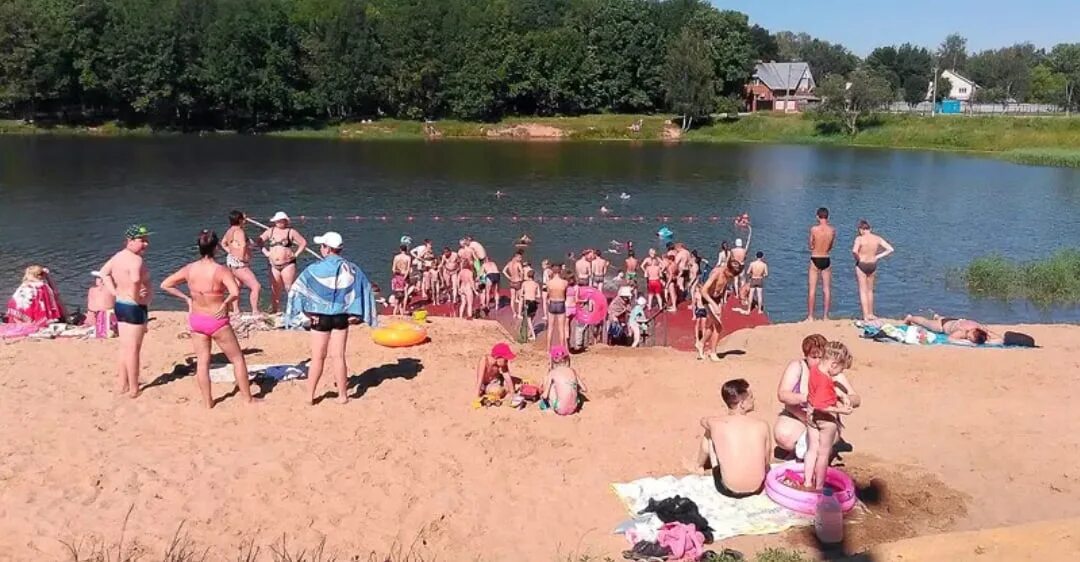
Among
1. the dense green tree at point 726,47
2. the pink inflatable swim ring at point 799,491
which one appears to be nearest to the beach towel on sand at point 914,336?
the pink inflatable swim ring at point 799,491

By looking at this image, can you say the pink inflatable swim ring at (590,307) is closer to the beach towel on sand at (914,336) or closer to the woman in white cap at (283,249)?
the beach towel on sand at (914,336)

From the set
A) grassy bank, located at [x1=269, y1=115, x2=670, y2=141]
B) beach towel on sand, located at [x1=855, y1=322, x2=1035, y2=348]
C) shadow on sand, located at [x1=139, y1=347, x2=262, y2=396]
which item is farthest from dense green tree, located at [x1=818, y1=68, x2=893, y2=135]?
shadow on sand, located at [x1=139, y1=347, x2=262, y2=396]

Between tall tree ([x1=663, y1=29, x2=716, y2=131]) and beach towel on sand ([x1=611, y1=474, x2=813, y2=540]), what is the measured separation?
70.2 meters

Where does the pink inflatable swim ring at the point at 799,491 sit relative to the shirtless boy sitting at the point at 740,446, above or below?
below

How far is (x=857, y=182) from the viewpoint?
145 ft

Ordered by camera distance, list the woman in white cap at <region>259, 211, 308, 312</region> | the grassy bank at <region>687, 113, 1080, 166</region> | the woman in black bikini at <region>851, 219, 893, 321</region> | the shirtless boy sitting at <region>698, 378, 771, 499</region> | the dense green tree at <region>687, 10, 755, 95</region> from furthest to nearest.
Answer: the dense green tree at <region>687, 10, 755, 95</region>, the grassy bank at <region>687, 113, 1080, 166</region>, the woman in black bikini at <region>851, 219, 893, 321</region>, the woman in white cap at <region>259, 211, 308, 312</region>, the shirtless boy sitting at <region>698, 378, 771, 499</region>

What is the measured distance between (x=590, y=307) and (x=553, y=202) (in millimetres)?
21377

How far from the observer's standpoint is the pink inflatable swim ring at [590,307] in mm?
14070

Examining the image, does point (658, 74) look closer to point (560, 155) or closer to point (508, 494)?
point (560, 155)

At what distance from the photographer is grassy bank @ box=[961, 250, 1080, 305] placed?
20.3 m

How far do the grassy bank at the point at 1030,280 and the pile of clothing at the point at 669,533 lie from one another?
15842 millimetres

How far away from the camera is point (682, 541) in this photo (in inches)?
273

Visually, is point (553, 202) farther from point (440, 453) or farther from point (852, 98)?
point (852, 98)

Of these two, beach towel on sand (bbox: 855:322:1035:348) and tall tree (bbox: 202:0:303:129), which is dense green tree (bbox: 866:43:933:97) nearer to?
tall tree (bbox: 202:0:303:129)
